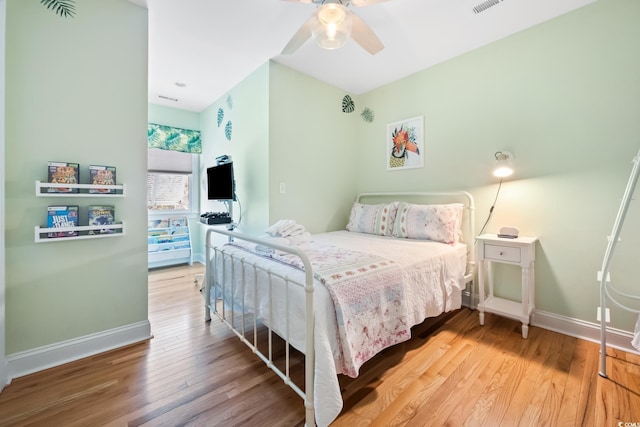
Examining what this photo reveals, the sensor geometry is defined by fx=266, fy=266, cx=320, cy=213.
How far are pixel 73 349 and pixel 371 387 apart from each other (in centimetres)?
197

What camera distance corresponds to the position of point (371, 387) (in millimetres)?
1532

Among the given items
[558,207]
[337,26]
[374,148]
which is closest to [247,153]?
[374,148]

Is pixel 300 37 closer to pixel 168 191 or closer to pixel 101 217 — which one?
pixel 101 217

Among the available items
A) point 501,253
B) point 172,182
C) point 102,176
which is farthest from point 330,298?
point 172,182

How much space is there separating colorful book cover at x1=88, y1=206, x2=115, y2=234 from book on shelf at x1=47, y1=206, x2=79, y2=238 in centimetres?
8

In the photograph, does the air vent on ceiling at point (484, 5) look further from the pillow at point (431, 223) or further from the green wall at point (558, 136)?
the pillow at point (431, 223)

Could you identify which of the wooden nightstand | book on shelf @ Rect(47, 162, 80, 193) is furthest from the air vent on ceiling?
book on shelf @ Rect(47, 162, 80, 193)

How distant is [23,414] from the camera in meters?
1.34

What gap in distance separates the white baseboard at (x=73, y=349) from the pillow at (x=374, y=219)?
216cm

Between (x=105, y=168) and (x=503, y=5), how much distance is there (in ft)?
10.2

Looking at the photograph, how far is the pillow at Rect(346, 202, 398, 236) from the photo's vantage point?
2.80 meters

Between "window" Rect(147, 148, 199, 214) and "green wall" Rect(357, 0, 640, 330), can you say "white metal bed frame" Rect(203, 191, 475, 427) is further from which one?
"window" Rect(147, 148, 199, 214)

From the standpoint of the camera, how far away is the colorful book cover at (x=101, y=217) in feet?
5.98

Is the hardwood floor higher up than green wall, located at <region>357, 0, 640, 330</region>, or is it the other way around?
green wall, located at <region>357, 0, 640, 330</region>
